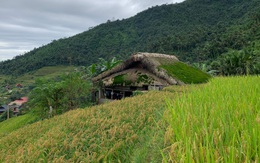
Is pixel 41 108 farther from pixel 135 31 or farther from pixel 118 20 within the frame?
pixel 118 20

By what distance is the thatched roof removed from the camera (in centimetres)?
1065

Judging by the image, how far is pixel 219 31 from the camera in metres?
34.9

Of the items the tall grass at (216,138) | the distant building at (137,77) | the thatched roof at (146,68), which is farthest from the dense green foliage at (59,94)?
the tall grass at (216,138)

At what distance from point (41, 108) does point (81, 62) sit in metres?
35.5

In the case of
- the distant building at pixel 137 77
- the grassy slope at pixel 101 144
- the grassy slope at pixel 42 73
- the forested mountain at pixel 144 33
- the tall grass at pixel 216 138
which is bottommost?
the grassy slope at pixel 101 144

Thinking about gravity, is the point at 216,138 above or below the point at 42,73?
below

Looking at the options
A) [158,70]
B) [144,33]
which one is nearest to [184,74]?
[158,70]

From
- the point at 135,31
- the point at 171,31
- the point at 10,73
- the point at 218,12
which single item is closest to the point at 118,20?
the point at 135,31

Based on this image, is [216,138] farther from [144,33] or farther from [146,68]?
[144,33]

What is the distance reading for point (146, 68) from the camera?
11867mm

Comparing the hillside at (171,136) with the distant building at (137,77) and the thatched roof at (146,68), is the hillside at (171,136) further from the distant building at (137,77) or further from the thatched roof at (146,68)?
the distant building at (137,77)

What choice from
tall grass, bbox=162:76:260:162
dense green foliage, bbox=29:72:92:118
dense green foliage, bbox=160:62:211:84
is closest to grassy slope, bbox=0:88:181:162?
tall grass, bbox=162:76:260:162

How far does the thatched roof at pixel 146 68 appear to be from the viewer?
10648 mm

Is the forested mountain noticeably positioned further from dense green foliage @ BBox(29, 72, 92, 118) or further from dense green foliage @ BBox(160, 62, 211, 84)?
dense green foliage @ BBox(29, 72, 92, 118)
